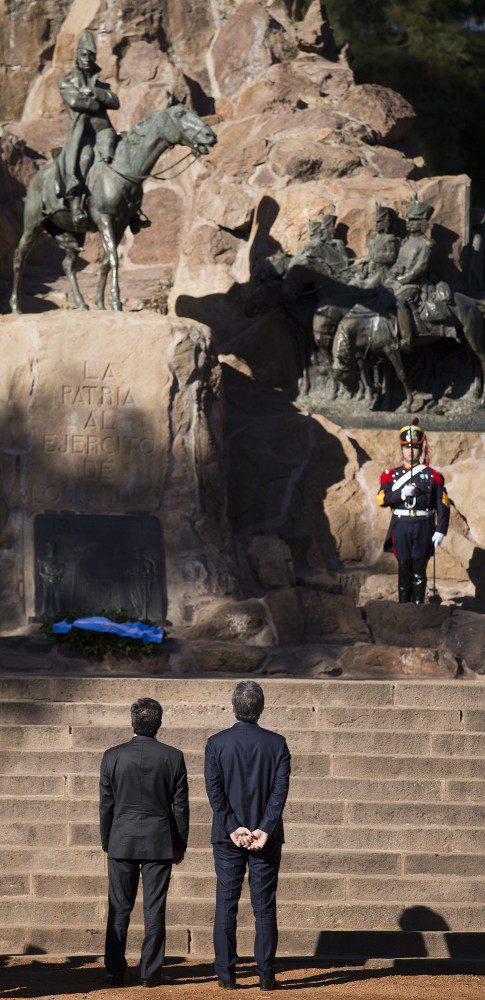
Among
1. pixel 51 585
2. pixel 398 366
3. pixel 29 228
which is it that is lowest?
pixel 51 585

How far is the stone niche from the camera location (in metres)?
13.2

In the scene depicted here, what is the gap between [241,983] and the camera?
21.6 ft

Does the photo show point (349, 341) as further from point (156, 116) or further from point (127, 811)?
point (127, 811)

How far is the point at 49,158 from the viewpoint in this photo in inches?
821

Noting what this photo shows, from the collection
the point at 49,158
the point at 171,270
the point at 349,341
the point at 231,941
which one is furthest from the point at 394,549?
the point at 49,158

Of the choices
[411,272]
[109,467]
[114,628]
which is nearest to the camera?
[114,628]

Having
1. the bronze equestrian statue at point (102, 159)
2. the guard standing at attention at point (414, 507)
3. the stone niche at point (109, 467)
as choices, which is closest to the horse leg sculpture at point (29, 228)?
the bronze equestrian statue at point (102, 159)

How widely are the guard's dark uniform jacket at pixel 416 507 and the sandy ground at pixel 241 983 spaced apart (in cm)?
578

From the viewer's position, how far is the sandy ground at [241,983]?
6363mm

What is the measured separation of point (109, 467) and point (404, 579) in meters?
3.16

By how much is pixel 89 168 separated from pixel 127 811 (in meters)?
10.3

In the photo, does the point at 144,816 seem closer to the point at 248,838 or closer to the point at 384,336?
the point at 248,838

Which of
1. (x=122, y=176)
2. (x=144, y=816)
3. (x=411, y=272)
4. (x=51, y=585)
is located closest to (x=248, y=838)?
(x=144, y=816)

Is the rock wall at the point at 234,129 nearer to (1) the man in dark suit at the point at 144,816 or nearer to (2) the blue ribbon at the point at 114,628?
(2) the blue ribbon at the point at 114,628
